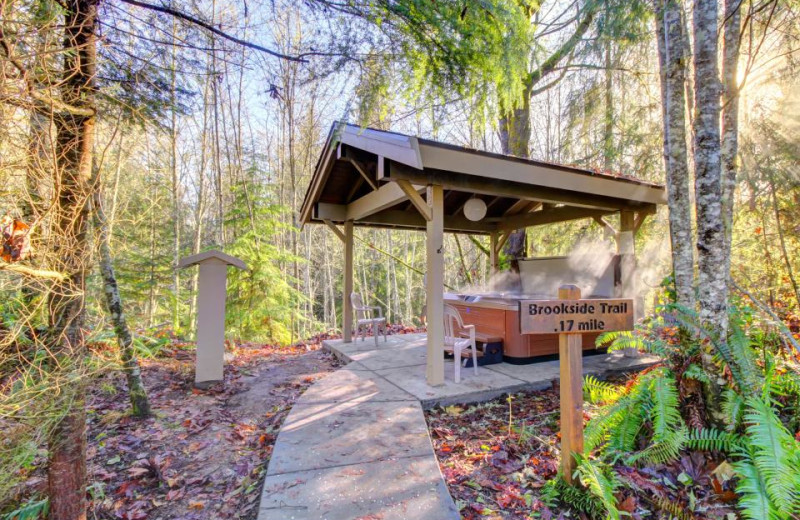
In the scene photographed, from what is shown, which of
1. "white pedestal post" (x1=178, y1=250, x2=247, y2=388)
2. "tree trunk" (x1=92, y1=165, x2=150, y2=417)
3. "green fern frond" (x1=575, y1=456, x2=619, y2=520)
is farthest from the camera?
"white pedestal post" (x1=178, y1=250, x2=247, y2=388)

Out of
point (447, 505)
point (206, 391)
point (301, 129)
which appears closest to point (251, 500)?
point (447, 505)

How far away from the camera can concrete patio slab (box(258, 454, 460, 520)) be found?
6.61 ft

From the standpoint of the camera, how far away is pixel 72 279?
210cm

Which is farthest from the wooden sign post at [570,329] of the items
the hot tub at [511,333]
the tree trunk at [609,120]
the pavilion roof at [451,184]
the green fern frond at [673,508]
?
the tree trunk at [609,120]

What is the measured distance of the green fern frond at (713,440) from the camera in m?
2.31

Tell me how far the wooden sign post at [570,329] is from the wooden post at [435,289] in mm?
1855

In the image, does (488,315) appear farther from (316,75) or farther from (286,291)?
(286,291)

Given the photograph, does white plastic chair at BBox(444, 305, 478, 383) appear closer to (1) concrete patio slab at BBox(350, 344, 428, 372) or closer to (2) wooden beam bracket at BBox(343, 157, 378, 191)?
(1) concrete patio slab at BBox(350, 344, 428, 372)

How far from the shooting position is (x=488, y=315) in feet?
18.6

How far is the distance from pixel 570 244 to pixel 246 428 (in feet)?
29.0

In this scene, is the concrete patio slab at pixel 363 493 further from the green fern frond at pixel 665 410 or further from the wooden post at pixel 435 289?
the wooden post at pixel 435 289

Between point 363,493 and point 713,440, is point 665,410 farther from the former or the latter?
point 363,493

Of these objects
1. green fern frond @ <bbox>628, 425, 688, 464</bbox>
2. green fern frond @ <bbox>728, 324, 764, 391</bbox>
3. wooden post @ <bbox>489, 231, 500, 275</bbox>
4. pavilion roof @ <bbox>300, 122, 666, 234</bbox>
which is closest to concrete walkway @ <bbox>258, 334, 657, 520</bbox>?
green fern frond @ <bbox>628, 425, 688, 464</bbox>

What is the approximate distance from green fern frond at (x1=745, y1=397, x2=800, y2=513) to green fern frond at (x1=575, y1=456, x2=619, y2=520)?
0.66 m
